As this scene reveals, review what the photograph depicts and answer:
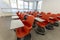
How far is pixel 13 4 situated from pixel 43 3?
2856 mm

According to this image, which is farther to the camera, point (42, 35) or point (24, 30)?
point (42, 35)

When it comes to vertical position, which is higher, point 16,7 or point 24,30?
point 16,7

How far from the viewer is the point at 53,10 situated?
6211mm

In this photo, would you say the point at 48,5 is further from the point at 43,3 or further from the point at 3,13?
the point at 3,13

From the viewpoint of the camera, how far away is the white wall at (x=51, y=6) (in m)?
5.87

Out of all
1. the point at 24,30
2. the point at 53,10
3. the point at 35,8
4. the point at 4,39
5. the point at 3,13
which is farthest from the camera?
the point at 35,8

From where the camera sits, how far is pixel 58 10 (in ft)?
19.1

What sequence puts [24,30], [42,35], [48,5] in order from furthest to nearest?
1. [48,5]
2. [42,35]
3. [24,30]

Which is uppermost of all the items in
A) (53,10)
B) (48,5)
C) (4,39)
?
(48,5)

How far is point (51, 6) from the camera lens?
6363mm

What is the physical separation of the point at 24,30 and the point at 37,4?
5263 mm

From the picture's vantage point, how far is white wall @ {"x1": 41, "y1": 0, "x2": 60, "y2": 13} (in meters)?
5.87

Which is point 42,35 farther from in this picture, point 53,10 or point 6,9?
point 6,9

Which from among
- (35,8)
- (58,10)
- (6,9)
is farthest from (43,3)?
(6,9)
